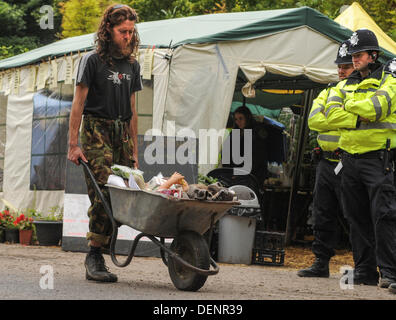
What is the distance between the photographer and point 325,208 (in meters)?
7.47

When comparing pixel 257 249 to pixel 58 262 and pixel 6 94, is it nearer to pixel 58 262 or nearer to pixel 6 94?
pixel 58 262

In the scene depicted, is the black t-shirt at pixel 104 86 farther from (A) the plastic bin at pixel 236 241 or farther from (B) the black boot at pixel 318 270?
(A) the plastic bin at pixel 236 241

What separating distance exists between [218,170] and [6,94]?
209 inches

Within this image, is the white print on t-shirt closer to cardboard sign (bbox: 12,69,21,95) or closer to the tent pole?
the tent pole

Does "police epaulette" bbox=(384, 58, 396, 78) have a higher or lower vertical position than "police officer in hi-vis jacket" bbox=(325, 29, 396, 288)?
higher

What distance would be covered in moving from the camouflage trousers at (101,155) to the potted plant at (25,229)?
5433 mm

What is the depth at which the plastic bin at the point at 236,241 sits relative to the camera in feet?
29.9

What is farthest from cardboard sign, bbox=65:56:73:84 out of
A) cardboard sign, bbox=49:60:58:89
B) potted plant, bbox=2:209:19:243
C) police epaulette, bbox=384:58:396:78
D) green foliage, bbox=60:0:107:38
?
green foliage, bbox=60:0:107:38

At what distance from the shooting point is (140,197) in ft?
18.3

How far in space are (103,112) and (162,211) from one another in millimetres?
1060

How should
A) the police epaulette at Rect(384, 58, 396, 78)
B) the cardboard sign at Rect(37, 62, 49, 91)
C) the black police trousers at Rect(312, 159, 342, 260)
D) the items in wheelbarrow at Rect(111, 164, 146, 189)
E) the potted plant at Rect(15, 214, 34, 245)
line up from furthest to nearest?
1. the cardboard sign at Rect(37, 62, 49, 91)
2. the potted plant at Rect(15, 214, 34, 245)
3. the black police trousers at Rect(312, 159, 342, 260)
4. the police epaulette at Rect(384, 58, 396, 78)
5. the items in wheelbarrow at Rect(111, 164, 146, 189)

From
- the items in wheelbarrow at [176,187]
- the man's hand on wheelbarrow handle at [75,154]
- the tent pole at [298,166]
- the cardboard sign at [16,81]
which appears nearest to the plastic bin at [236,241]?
the tent pole at [298,166]

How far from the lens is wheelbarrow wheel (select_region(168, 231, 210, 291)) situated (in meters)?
5.49

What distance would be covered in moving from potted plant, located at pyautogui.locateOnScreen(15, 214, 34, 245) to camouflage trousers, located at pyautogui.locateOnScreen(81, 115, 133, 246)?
543cm
